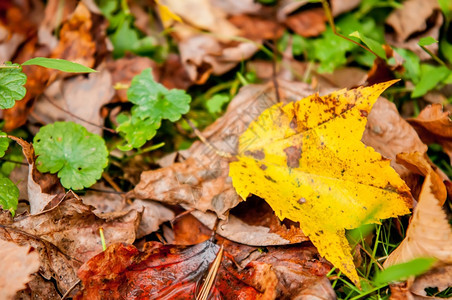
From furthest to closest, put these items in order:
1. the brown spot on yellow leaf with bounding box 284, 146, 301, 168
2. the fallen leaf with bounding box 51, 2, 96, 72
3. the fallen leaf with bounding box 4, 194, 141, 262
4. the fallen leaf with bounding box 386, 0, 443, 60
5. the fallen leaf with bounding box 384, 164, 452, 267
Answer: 1. the fallen leaf with bounding box 386, 0, 443, 60
2. the fallen leaf with bounding box 51, 2, 96, 72
3. the brown spot on yellow leaf with bounding box 284, 146, 301, 168
4. the fallen leaf with bounding box 4, 194, 141, 262
5. the fallen leaf with bounding box 384, 164, 452, 267

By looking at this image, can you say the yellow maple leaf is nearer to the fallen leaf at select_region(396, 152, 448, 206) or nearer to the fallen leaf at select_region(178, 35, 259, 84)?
the fallen leaf at select_region(396, 152, 448, 206)

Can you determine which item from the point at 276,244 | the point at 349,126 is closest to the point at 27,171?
the point at 276,244

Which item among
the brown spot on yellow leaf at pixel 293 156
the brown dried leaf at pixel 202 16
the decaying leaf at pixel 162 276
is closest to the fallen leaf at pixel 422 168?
the brown spot on yellow leaf at pixel 293 156

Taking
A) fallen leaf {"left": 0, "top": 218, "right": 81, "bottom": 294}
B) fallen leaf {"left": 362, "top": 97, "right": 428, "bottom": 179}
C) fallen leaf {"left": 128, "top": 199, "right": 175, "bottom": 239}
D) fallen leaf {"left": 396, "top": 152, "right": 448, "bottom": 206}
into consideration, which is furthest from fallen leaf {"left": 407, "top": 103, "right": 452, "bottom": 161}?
fallen leaf {"left": 0, "top": 218, "right": 81, "bottom": 294}

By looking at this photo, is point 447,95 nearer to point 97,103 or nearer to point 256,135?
point 256,135

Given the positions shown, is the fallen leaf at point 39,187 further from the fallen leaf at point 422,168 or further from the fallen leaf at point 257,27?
the fallen leaf at point 422,168

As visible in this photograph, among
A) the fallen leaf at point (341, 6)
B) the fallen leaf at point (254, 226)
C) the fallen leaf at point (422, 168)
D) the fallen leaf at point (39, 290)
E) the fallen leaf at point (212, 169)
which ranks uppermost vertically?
the fallen leaf at point (341, 6)

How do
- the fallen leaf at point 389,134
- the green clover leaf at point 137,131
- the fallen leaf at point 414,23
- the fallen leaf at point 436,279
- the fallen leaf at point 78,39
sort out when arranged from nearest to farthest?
the fallen leaf at point 436,279 → the fallen leaf at point 389,134 → the green clover leaf at point 137,131 → the fallen leaf at point 78,39 → the fallen leaf at point 414,23
